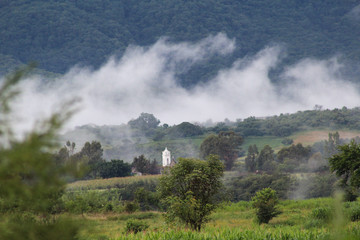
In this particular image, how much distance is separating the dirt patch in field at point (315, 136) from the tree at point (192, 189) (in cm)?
8457

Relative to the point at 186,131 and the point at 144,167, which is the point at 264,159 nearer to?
the point at 144,167

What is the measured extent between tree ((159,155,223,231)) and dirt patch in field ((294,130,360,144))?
84.6m

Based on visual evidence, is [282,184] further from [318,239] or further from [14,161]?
[14,161]

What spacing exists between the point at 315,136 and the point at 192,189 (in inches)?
3599

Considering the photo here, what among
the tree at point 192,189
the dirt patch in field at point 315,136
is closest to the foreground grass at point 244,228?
the tree at point 192,189

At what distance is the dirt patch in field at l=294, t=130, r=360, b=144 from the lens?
99438 millimetres

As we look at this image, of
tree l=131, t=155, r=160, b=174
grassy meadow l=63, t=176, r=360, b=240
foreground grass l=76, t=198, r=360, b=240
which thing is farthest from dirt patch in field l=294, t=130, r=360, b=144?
foreground grass l=76, t=198, r=360, b=240

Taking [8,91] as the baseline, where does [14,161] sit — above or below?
below

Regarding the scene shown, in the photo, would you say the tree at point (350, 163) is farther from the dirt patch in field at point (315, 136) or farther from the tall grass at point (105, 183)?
the dirt patch in field at point (315, 136)

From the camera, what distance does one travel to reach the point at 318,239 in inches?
409

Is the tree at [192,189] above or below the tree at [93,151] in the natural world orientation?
below

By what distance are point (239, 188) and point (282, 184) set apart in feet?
21.8

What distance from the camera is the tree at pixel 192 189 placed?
17.6 metres

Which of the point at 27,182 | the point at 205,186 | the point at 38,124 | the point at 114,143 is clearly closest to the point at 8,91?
the point at 38,124
